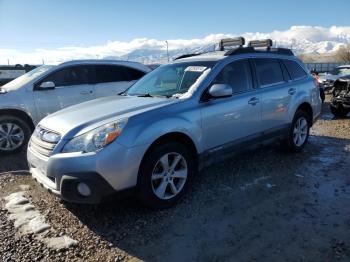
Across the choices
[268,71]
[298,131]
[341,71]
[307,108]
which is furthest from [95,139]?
[341,71]

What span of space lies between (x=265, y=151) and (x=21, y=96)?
4.73m

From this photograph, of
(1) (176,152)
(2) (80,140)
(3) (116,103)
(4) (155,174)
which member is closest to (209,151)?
(1) (176,152)

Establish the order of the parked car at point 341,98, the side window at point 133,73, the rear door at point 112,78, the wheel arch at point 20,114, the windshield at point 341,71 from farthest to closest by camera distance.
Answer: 1. the windshield at point 341,71
2. the parked car at point 341,98
3. the side window at point 133,73
4. the rear door at point 112,78
5. the wheel arch at point 20,114

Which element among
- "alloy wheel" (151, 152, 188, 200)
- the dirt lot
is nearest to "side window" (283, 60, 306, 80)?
the dirt lot

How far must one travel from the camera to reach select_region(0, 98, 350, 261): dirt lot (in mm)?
3291

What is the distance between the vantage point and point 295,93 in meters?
6.14

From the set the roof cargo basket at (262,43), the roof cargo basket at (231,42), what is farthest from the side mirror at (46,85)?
the roof cargo basket at (262,43)

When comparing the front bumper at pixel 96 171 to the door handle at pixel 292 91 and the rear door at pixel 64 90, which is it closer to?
the door handle at pixel 292 91

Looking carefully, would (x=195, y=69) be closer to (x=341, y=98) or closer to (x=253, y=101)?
(x=253, y=101)

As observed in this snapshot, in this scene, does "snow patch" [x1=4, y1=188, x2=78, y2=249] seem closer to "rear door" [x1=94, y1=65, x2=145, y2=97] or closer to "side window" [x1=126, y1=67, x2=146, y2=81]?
"rear door" [x1=94, y1=65, x2=145, y2=97]

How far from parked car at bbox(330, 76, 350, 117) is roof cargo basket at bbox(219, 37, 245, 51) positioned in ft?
18.1

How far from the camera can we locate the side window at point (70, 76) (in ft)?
24.5

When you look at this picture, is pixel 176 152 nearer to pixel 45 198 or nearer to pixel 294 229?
pixel 294 229

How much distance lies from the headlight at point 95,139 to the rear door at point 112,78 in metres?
4.38
